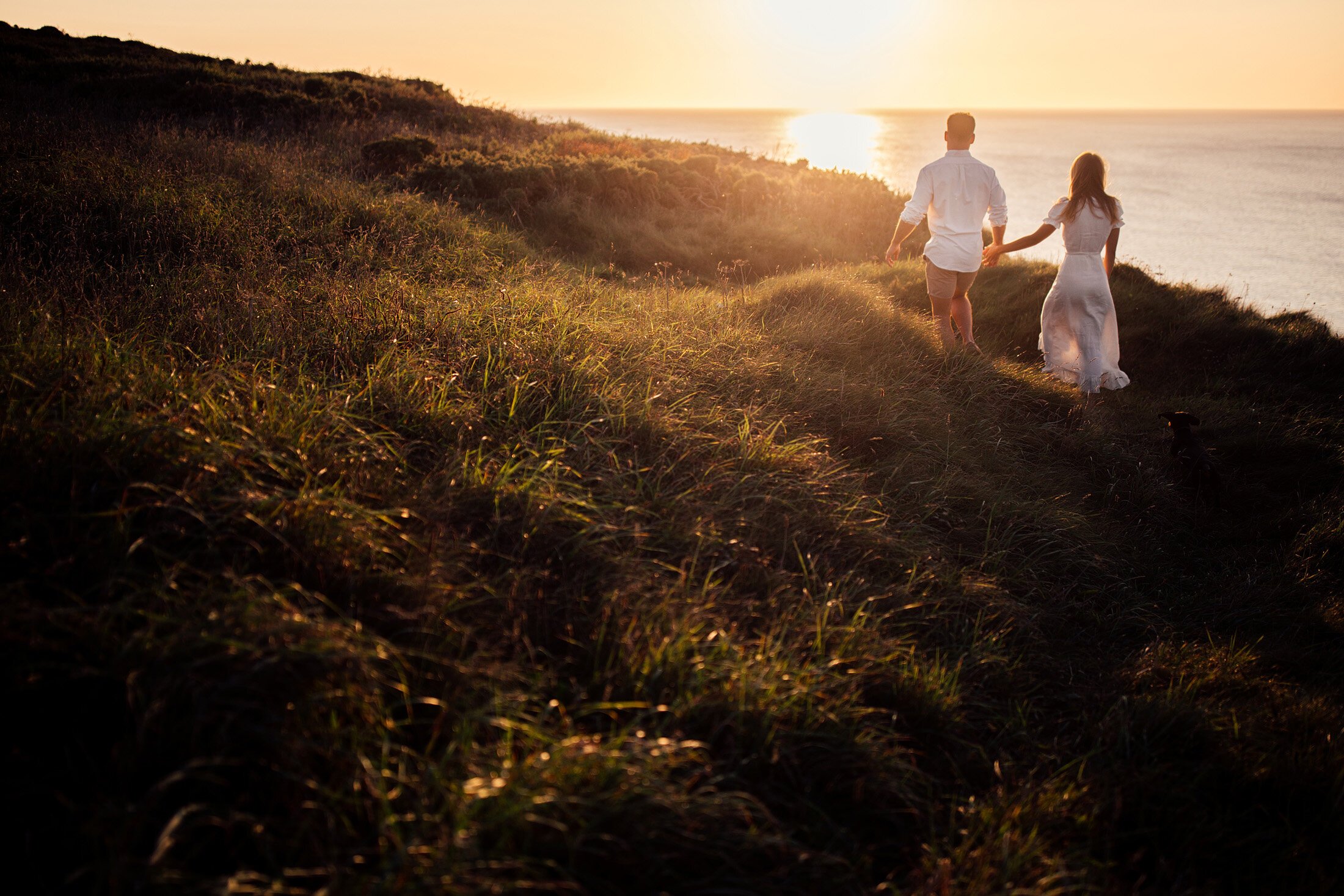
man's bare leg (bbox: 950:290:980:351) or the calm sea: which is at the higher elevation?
the calm sea

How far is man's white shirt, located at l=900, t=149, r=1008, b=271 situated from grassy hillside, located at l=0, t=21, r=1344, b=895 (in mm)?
1300

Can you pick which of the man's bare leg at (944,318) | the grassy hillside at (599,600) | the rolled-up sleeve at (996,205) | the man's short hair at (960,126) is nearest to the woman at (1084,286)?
the rolled-up sleeve at (996,205)

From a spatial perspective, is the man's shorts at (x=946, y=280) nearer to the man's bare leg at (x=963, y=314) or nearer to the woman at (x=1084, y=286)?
the man's bare leg at (x=963, y=314)

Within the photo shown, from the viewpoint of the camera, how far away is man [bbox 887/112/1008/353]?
20.0 ft

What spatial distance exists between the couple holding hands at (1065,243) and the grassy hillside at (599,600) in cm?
82

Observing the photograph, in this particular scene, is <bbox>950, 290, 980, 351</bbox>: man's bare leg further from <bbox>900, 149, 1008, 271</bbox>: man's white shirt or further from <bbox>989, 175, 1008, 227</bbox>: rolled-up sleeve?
<bbox>989, 175, 1008, 227</bbox>: rolled-up sleeve

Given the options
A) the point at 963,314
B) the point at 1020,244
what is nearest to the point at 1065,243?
the point at 1020,244

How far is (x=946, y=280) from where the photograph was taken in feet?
21.4

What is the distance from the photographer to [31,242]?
5.10 metres

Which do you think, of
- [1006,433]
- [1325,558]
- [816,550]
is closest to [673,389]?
[816,550]

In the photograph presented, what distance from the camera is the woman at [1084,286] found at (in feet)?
19.5

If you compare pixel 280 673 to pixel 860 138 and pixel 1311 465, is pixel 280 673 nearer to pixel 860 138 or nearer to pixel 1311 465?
pixel 1311 465

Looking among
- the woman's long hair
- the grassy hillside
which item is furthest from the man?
the grassy hillside

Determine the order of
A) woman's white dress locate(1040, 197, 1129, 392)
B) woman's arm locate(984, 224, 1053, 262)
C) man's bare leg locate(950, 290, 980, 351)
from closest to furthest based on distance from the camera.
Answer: woman's arm locate(984, 224, 1053, 262), woman's white dress locate(1040, 197, 1129, 392), man's bare leg locate(950, 290, 980, 351)
